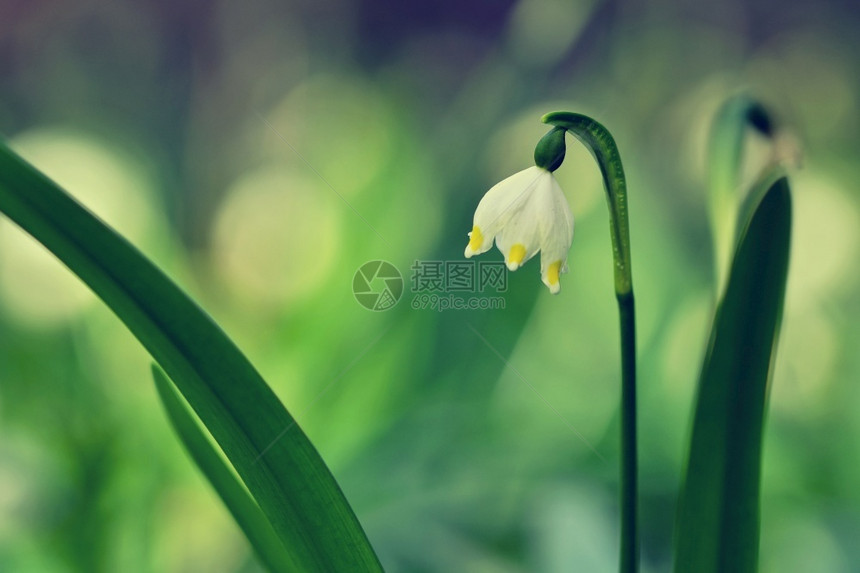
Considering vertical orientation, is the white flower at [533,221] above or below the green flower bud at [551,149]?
below

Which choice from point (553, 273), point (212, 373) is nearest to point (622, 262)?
point (553, 273)

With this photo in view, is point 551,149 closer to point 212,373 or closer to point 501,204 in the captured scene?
point 501,204

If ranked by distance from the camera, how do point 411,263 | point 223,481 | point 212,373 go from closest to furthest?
1. point 212,373
2. point 223,481
3. point 411,263

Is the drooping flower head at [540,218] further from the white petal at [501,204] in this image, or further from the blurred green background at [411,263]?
the blurred green background at [411,263]

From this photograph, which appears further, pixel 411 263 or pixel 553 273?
pixel 411 263

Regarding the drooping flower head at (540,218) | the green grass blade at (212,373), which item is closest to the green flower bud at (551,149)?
the drooping flower head at (540,218)

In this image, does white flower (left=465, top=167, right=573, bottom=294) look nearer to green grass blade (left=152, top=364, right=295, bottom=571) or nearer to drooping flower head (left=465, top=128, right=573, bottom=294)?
drooping flower head (left=465, top=128, right=573, bottom=294)
